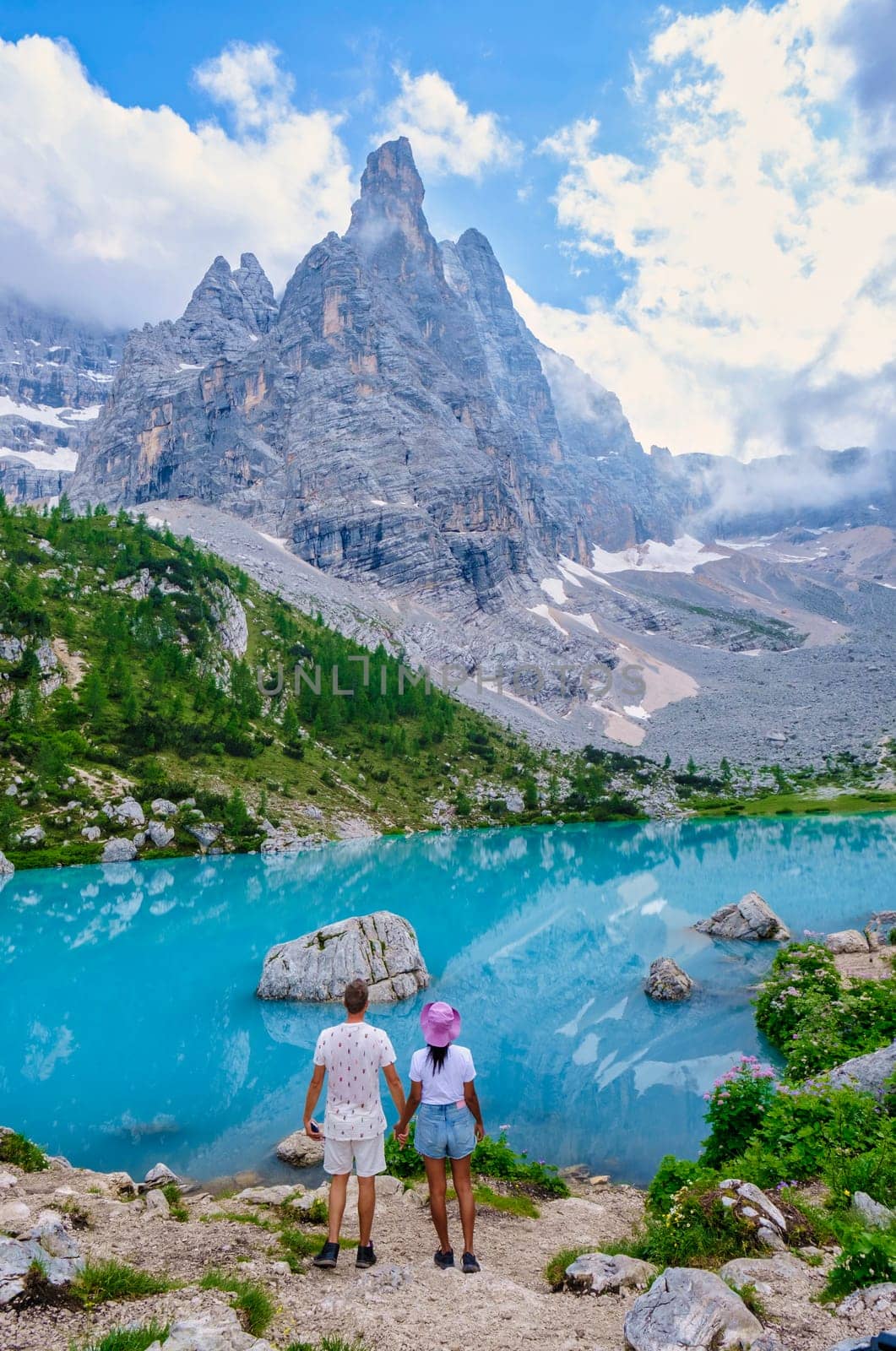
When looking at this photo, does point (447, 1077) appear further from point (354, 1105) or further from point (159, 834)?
point (159, 834)

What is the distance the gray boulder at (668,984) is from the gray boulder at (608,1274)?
70.7ft

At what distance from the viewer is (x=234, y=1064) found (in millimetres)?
22703

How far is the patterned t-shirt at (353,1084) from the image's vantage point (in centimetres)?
809

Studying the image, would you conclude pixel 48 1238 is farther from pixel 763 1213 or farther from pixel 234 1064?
pixel 234 1064

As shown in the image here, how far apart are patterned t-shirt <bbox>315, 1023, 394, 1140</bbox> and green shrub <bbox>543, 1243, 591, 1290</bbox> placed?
255cm

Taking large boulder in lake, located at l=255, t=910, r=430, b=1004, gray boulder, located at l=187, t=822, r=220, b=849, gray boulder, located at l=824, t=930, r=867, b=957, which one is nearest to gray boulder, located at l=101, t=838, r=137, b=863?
gray boulder, located at l=187, t=822, r=220, b=849

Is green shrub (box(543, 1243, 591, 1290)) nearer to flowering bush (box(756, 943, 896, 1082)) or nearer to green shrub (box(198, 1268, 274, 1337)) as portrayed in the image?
green shrub (box(198, 1268, 274, 1337))

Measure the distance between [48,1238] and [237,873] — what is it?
55.5 metres

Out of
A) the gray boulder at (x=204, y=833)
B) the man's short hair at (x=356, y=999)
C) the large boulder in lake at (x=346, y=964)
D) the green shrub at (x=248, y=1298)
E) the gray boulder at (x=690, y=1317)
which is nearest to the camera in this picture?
the gray boulder at (x=690, y=1317)

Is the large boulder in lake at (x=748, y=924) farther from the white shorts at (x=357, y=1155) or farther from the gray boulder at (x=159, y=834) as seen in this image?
the gray boulder at (x=159, y=834)

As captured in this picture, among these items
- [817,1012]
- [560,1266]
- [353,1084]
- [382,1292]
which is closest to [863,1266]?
[560,1266]

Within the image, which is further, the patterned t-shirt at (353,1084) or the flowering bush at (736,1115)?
the flowering bush at (736,1115)

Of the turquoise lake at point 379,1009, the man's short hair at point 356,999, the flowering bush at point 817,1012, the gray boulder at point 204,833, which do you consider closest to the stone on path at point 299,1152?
the turquoise lake at point 379,1009

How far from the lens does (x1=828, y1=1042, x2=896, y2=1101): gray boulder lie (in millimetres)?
12367
